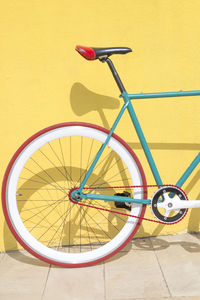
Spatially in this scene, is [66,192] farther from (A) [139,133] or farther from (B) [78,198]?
(A) [139,133]

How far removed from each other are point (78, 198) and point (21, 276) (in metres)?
0.57

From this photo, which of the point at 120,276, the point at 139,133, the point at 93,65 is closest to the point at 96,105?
the point at 93,65

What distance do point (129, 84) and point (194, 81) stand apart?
1.42 ft

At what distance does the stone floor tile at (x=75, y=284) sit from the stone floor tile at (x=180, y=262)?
1.25ft

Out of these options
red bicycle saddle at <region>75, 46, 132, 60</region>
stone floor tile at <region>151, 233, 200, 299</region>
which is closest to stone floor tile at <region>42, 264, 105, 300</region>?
stone floor tile at <region>151, 233, 200, 299</region>

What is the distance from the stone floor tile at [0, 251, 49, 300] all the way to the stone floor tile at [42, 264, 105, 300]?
0.17 feet

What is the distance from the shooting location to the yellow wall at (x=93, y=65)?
7.06 feet

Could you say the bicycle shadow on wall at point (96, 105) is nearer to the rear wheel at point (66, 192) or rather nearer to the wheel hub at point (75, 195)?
the rear wheel at point (66, 192)

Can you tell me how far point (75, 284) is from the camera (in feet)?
6.31

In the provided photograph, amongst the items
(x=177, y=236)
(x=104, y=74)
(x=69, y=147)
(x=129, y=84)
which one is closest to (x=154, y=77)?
(x=129, y=84)

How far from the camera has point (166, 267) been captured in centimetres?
205

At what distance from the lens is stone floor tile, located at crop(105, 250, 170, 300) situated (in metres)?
1.82

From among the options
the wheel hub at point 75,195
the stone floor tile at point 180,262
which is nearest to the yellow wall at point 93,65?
the wheel hub at point 75,195

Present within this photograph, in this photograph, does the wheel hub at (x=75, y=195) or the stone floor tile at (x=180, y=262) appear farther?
the wheel hub at (x=75, y=195)
